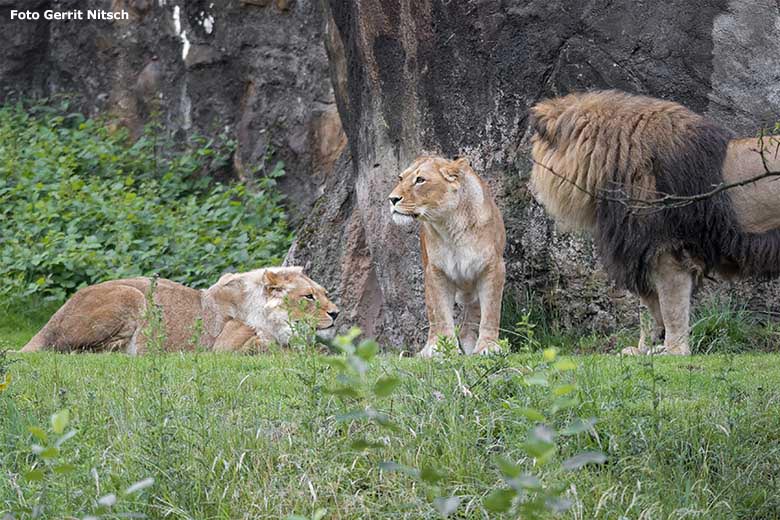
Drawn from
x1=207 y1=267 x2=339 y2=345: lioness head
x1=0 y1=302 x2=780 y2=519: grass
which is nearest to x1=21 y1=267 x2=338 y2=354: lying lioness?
x1=207 y1=267 x2=339 y2=345: lioness head

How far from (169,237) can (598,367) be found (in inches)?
331

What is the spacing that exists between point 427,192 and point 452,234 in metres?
0.35

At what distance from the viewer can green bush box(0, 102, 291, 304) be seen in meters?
14.1

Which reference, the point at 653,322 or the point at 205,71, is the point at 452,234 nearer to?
the point at 653,322

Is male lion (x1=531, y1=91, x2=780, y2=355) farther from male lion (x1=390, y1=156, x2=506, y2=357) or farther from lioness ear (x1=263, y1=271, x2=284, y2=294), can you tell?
lioness ear (x1=263, y1=271, x2=284, y2=294)

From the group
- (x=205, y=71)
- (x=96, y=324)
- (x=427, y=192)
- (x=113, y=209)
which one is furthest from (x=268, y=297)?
(x=205, y=71)

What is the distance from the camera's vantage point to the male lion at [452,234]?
9.23m

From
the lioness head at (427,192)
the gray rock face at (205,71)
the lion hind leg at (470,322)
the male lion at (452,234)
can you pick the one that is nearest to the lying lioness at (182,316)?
the lion hind leg at (470,322)

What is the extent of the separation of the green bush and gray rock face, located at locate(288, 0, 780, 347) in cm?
345

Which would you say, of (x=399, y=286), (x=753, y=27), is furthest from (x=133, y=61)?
(x=753, y=27)

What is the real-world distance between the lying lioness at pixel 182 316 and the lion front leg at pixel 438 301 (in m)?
1.15

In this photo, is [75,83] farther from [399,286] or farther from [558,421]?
[558,421]

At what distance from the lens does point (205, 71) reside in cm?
1672

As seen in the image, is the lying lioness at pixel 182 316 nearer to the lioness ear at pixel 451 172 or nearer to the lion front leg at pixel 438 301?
the lion front leg at pixel 438 301
